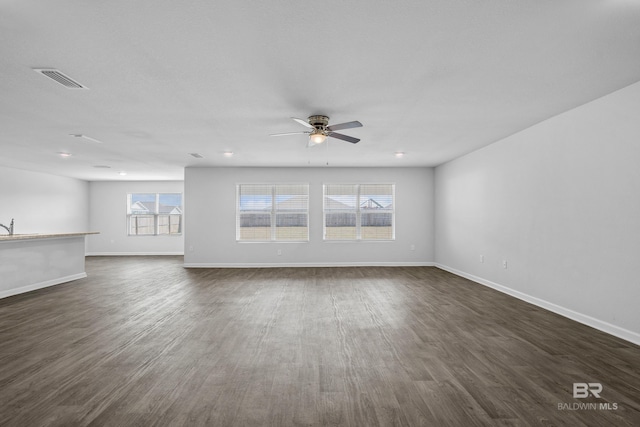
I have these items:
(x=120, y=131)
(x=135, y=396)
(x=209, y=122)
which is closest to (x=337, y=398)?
(x=135, y=396)

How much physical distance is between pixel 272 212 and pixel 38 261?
459 cm

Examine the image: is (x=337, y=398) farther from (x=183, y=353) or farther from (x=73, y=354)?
(x=73, y=354)

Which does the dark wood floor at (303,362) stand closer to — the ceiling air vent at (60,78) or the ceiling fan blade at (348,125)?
the ceiling fan blade at (348,125)

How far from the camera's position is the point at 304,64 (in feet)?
8.86

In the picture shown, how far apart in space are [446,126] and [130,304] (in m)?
5.12

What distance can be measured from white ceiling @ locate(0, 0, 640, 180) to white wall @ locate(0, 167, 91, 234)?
166 inches

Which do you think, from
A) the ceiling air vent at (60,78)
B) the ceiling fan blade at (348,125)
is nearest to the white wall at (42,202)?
the ceiling air vent at (60,78)

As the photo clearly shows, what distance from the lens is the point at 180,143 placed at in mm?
5484

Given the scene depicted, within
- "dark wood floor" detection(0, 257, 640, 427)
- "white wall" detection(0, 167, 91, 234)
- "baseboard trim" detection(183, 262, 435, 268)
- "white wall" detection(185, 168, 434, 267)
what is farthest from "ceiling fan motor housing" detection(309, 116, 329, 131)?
"white wall" detection(0, 167, 91, 234)

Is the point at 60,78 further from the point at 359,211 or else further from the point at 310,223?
the point at 359,211

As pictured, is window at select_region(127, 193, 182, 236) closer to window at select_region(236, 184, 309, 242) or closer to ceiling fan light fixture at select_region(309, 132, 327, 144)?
window at select_region(236, 184, 309, 242)

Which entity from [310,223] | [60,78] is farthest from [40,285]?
[310,223]

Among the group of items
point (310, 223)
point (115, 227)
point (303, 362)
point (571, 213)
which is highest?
point (571, 213)

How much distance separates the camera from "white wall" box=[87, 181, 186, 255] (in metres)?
10.5
